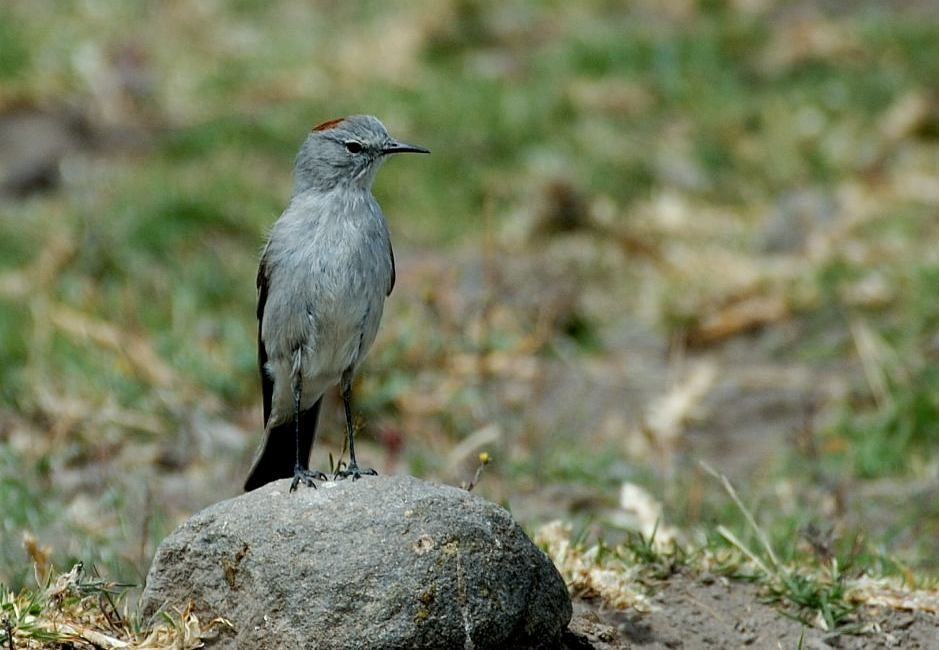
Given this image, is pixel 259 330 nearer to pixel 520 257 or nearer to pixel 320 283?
pixel 320 283

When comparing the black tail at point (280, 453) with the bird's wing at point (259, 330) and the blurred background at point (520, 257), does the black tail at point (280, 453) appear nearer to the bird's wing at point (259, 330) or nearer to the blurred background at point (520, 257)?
the bird's wing at point (259, 330)

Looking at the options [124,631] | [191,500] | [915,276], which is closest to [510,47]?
[915,276]

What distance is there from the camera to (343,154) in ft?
18.3

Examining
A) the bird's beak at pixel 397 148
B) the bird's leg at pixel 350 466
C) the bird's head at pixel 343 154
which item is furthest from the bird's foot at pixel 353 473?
the bird's beak at pixel 397 148

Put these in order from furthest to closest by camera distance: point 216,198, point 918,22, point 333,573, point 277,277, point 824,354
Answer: point 918,22 < point 216,198 < point 824,354 < point 277,277 < point 333,573

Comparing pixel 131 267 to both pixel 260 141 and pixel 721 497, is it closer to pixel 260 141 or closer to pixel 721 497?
pixel 260 141

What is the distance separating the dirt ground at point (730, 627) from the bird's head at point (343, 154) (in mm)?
1777

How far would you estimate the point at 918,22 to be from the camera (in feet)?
43.0

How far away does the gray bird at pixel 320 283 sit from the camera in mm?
5211

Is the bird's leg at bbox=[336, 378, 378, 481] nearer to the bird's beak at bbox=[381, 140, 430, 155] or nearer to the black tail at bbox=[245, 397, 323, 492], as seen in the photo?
the black tail at bbox=[245, 397, 323, 492]

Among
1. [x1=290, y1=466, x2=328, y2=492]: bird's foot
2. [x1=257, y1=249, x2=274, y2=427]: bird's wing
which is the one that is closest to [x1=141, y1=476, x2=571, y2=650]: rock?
[x1=290, y1=466, x2=328, y2=492]: bird's foot

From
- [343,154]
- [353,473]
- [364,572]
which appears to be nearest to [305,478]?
[353,473]

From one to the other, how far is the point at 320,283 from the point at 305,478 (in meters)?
0.84

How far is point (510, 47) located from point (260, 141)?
2952 millimetres
